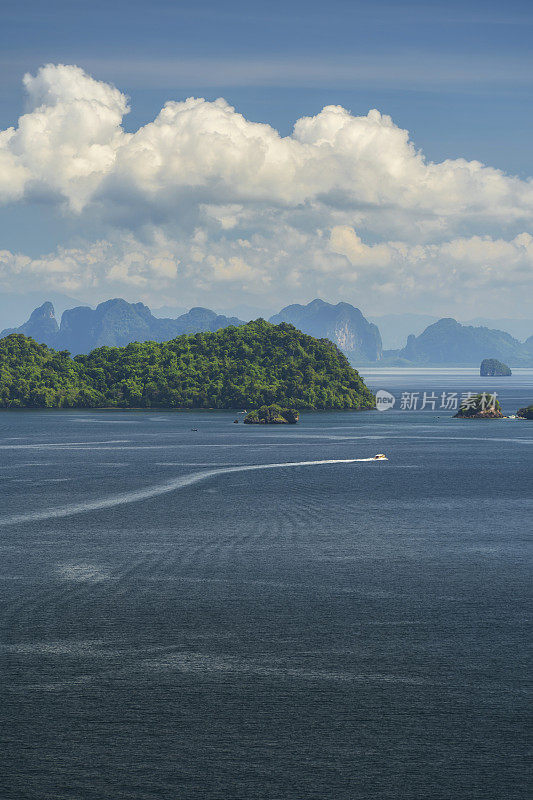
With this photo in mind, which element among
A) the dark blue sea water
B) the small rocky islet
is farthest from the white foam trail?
the small rocky islet

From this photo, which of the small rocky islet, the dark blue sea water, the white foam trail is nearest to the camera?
the dark blue sea water

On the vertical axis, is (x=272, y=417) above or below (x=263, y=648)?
above

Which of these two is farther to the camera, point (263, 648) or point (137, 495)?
point (137, 495)

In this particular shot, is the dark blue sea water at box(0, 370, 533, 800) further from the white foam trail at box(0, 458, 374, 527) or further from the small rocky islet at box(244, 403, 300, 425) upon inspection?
the small rocky islet at box(244, 403, 300, 425)

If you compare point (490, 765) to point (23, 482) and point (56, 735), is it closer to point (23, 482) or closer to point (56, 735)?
point (56, 735)

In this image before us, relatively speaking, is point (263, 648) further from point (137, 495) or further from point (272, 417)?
point (272, 417)

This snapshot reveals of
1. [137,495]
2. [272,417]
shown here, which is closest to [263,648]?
[137,495]
